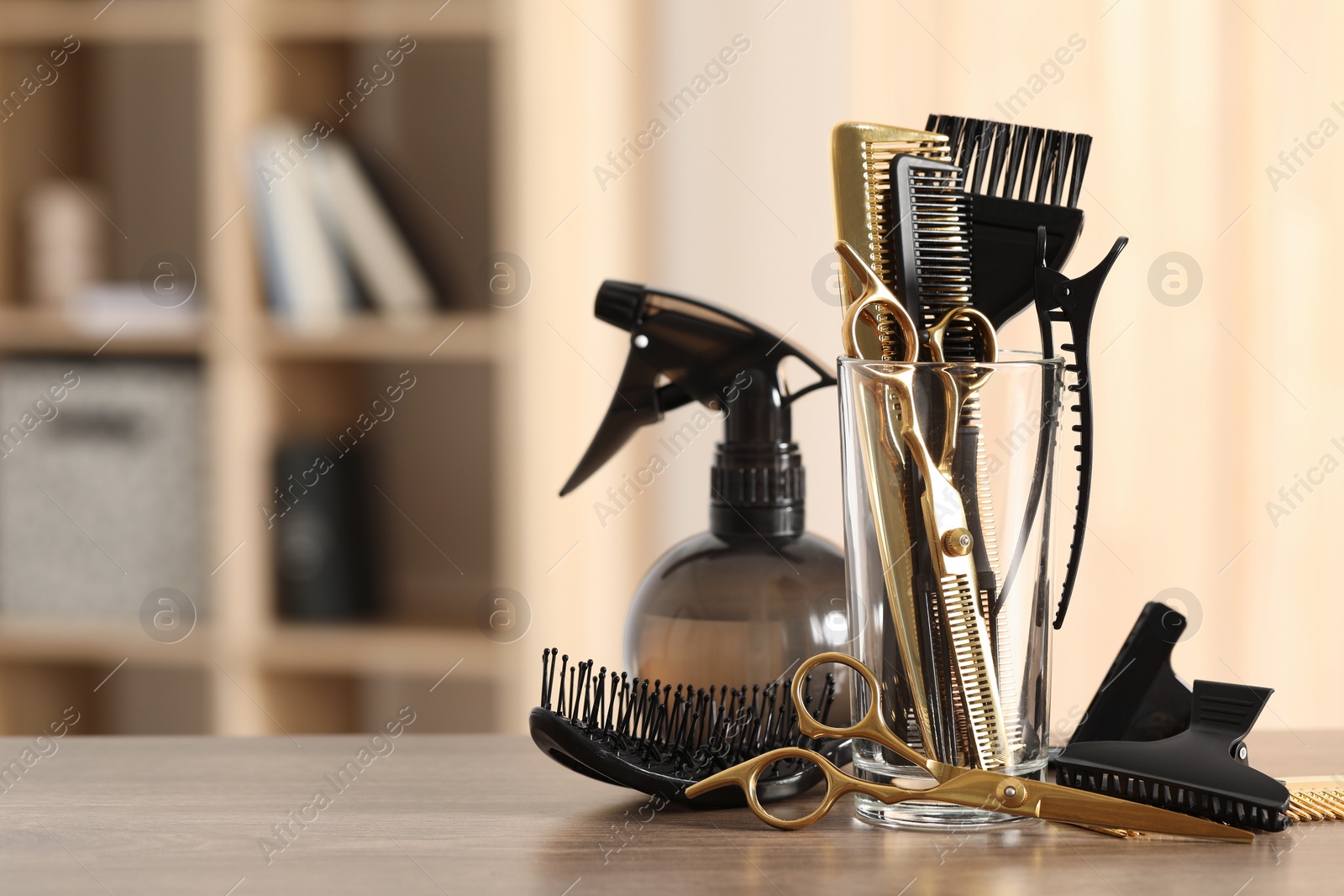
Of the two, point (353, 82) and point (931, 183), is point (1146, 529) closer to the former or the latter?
point (931, 183)

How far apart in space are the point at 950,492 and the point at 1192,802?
142mm

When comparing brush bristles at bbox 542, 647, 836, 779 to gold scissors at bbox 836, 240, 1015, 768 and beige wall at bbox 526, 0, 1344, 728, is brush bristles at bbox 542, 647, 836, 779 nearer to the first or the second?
gold scissors at bbox 836, 240, 1015, 768

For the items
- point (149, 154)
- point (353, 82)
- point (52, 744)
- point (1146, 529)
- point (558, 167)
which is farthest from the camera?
point (149, 154)

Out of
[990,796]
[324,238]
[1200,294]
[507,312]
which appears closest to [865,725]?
[990,796]

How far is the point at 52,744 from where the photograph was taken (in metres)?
0.61

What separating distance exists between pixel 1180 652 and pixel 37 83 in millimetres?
1472

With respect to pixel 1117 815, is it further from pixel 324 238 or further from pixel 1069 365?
pixel 324 238

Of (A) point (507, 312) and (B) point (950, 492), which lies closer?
(B) point (950, 492)

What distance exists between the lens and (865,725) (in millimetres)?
452

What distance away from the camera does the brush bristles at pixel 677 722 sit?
1.60 ft

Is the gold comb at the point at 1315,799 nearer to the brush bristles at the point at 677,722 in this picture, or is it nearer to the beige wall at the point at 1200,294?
the brush bristles at the point at 677,722

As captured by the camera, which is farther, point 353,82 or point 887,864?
point 353,82

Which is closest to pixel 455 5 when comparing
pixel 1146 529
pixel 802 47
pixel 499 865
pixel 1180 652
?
pixel 802 47

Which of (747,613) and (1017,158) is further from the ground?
(1017,158)
